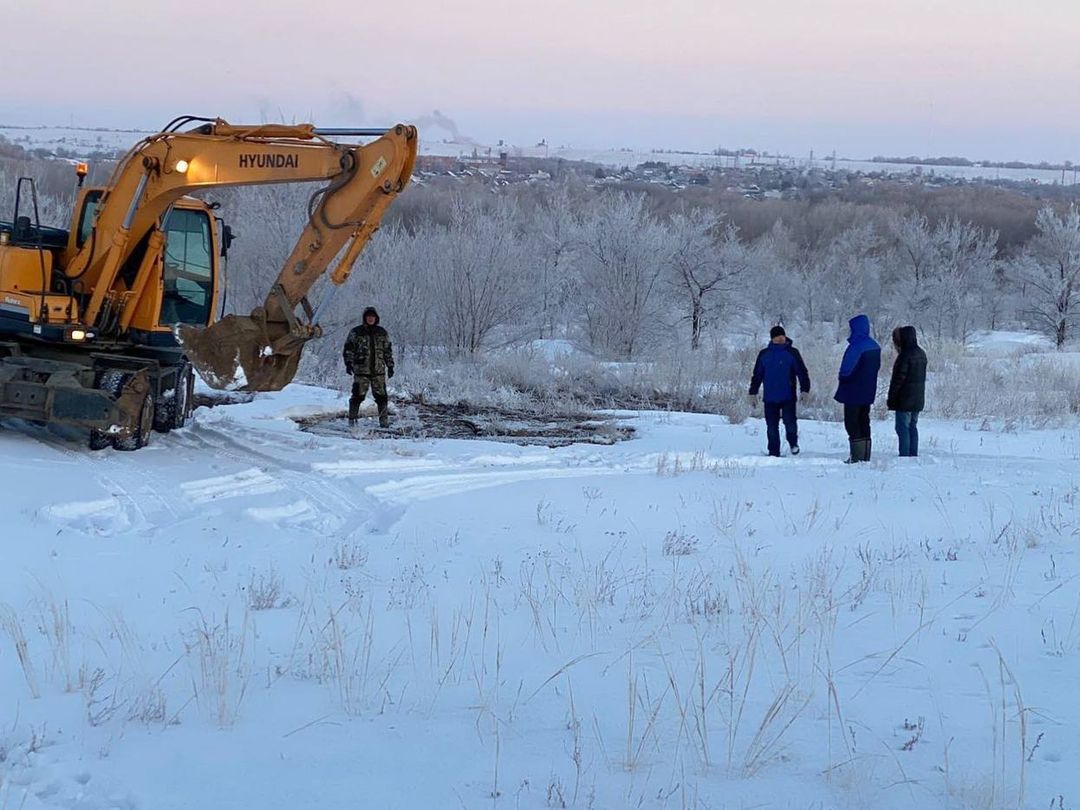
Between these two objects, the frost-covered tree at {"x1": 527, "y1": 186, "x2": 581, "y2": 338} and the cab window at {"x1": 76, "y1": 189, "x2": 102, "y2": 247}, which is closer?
the cab window at {"x1": 76, "y1": 189, "x2": 102, "y2": 247}

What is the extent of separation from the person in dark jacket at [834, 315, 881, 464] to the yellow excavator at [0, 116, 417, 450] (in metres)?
5.35

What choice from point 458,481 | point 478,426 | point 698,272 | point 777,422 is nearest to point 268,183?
point 458,481

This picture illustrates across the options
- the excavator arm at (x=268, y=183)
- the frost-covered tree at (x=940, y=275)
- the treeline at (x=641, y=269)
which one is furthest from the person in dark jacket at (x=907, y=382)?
the frost-covered tree at (x=940, y=275)

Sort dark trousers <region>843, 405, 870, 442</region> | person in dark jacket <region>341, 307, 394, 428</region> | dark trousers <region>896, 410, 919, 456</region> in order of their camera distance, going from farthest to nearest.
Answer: person in dark jacket <region>341, 307, 394, 428</region> < dark trousers <region>896, 410, 919, 456</region> < dark trousers <region>843, 405, 870, 442</region>

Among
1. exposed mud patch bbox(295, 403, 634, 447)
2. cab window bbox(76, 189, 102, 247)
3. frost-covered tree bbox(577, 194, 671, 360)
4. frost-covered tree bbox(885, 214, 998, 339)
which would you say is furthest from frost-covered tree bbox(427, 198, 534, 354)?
frost-covered tree bbox(885, 214, 998, 339)

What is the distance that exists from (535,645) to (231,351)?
706 centimetres

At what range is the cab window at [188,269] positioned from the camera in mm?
12547

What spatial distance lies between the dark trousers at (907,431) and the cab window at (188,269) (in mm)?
8490

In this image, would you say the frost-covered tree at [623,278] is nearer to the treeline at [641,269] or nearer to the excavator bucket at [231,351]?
the treeline at [641,269]

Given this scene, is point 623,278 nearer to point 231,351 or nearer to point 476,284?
point 476,284

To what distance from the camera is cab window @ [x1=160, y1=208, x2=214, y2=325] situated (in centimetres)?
1255

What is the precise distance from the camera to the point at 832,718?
4188 mm

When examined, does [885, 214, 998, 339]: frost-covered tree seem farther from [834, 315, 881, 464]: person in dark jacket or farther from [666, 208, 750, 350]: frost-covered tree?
[834, 315, 881, 464]: person in dark jacket

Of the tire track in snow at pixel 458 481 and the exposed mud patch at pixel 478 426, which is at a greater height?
the tire track in snow at pixel 458 481
